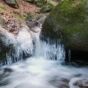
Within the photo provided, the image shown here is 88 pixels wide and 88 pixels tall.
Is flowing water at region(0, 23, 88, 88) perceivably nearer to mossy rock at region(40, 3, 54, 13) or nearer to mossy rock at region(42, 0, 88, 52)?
mossy rock at region(42, 0, 88, 52)

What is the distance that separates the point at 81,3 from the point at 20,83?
3309 mm

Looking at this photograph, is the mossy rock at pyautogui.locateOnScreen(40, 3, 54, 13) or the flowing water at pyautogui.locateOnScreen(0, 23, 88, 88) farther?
the mossy rock at pyautogui.locateOnScreen(40, 3, 54, 13)

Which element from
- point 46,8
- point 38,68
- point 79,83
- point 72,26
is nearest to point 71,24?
point 72,26

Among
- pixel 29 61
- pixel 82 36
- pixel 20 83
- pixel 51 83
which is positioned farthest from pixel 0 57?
pixel 82 36

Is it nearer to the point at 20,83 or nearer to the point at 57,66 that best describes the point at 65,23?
the point at 57,66

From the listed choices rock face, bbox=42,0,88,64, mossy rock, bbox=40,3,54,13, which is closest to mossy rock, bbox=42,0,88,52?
rock face, bbox=42,0,88,64

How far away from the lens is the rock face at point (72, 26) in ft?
28.1

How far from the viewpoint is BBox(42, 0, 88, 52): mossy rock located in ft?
28.0

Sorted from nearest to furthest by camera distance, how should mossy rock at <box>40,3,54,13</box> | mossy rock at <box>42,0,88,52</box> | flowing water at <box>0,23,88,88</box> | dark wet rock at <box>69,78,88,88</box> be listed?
dark wet rock at <box>69,78,88,88</box>, flowing water at <box>0,23,88,88</box>, mossy rock at <box>42,0,88,52</box>, mossy rock at <box>40,3,54,13</box>

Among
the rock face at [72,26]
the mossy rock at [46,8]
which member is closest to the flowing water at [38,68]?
the rock face at [72,26]

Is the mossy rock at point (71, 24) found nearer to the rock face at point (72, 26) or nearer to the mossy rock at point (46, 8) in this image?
the rock face at point (72, 26)

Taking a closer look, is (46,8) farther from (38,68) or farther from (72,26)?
(38,68)

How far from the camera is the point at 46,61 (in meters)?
9.47

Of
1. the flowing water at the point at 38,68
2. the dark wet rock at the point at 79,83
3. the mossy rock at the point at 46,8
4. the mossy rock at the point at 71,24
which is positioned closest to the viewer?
the dark wet rock at the point at 79,83
